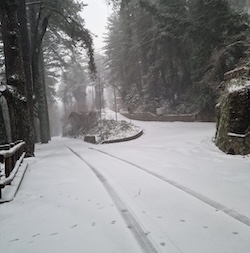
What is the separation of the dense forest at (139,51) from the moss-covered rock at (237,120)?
4757 mm

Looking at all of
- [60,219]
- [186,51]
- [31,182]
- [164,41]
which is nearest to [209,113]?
[186,51]

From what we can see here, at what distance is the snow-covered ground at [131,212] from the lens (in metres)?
2.88

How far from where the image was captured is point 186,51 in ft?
85.6

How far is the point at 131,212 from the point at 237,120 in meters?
7.08

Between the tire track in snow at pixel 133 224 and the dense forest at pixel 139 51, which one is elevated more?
the dense forest at pixel 139 51

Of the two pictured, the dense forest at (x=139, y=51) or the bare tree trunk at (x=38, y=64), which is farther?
the bare tree trunk at (x=38, y=64)

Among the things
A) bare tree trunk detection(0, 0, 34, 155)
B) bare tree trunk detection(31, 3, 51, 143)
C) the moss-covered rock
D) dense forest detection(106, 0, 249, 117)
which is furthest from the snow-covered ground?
bare tree trunk detection(31, 3, 51, 143)

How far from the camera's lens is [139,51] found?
32562mm

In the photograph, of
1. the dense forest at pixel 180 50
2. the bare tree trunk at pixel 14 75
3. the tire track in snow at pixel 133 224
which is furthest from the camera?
the dense forest at pixel 180 50

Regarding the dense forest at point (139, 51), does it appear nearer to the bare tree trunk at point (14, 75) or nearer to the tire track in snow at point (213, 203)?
the bare tree trunk at point (14, 75)

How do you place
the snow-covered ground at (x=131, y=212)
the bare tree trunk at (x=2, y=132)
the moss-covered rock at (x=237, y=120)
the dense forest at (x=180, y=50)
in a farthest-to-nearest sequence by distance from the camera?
the dense forest at (x=180, y=50)
the bare tree trunk at (x=2, y=132)
the moss-covered rock at (x=237, y=120)
the snow-covered ground at (x=131, y=212)

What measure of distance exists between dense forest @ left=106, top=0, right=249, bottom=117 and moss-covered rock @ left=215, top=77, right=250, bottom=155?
25.5 feet

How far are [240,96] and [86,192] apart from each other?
7205 millimetres

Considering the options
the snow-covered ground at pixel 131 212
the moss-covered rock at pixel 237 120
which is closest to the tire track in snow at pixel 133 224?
the snow-covered ground at pixel 131 212
